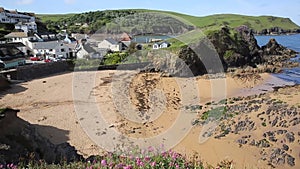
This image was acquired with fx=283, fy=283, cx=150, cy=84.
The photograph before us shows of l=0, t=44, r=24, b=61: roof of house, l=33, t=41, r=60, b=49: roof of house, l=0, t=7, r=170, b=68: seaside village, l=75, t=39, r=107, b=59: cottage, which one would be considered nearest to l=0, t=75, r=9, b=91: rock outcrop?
l=0, t=7, r=170, b=68: seaside village

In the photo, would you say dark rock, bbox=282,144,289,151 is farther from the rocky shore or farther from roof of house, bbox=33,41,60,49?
roof of house, bbox=33,41,60,49

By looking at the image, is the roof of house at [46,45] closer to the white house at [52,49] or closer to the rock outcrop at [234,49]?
the white house at [52,49]

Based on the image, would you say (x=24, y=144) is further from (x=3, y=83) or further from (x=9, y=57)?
(x=9, y=57)

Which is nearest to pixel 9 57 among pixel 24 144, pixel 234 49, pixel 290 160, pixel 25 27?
pixel 24 144

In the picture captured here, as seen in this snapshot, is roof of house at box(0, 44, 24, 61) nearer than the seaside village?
Yes

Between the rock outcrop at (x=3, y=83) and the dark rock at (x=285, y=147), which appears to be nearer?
the dark rock at (x=285, y=147)

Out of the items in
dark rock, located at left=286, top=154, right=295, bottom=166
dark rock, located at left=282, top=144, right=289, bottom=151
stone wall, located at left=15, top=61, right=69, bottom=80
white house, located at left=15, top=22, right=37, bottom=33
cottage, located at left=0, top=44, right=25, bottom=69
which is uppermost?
white house, located at left=15, top=22, right=37, bottom=33

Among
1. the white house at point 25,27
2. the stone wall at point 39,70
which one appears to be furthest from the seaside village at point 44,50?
the white house at point 25,27
